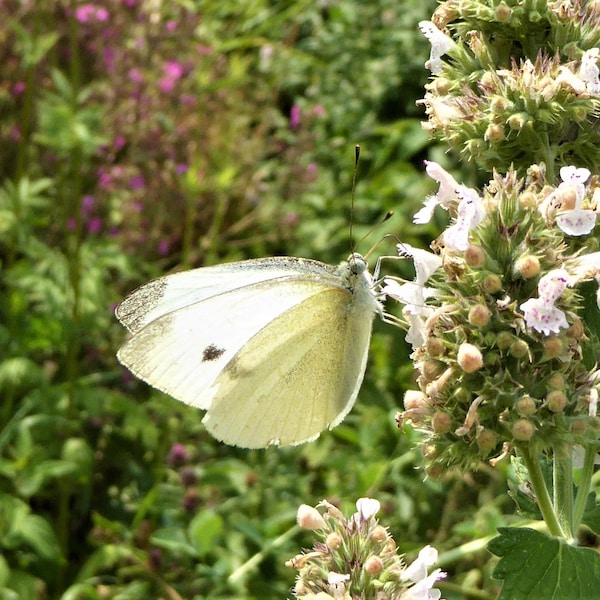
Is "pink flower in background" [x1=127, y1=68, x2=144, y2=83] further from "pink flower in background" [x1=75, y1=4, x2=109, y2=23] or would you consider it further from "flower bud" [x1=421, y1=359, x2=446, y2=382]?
"flower bud" [x1=421, y1=359, x2=446, y2=382]

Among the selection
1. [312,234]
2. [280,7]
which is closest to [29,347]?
[312,234]

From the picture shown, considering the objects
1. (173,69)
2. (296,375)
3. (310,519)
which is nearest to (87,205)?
(173,69)

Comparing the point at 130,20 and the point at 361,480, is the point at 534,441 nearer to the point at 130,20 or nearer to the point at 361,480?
the point at 361,480

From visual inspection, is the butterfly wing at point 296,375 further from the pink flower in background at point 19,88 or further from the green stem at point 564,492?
the pink flower in background at point 19,88

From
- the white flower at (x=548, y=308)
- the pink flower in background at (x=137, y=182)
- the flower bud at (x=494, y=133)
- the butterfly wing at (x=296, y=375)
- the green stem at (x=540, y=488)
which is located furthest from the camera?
the pink flower in background at (x=137, y=182)

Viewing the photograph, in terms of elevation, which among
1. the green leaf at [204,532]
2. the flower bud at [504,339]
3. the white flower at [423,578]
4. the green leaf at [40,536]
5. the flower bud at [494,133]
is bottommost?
the green leaf at [40,536]

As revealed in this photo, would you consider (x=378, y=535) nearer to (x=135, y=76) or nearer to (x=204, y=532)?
(x=204, y=532)

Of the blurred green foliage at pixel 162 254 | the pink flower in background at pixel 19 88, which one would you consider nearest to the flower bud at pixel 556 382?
the blurred green foliage at pixel 162 254
